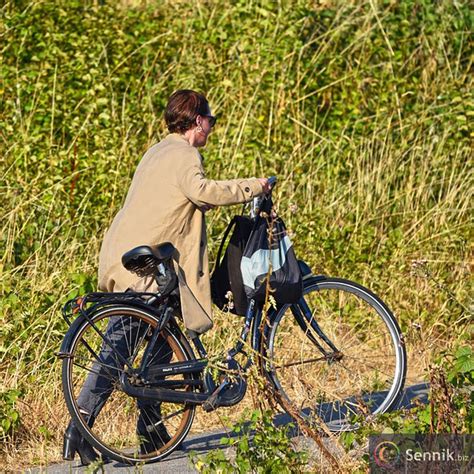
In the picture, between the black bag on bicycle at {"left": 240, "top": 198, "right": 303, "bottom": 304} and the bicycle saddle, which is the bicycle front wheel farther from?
the bicycle saddle

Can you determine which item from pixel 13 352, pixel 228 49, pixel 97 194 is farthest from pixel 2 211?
pixel 228 49

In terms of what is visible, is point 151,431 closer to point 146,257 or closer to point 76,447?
point 76,447

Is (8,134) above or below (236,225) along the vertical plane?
above

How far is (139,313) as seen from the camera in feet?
20.2

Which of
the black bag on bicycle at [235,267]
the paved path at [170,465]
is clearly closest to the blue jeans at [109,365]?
the paved path at [170,465]

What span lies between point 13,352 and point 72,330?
143 centimetres

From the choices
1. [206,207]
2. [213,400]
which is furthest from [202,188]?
[213,400]

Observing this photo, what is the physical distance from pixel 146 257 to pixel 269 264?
0.72 metres

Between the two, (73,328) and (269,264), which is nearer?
(73,328)

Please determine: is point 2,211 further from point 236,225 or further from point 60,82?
point 236,225

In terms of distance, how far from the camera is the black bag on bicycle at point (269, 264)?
253 inches

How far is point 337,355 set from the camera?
683cm

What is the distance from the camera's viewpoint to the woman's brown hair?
6.38 metres

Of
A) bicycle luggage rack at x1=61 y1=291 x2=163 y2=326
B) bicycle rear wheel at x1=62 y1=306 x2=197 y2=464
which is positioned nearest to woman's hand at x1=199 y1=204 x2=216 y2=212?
bicycle luggage rack at x1=61 y1=291 x2=163 y2=326
